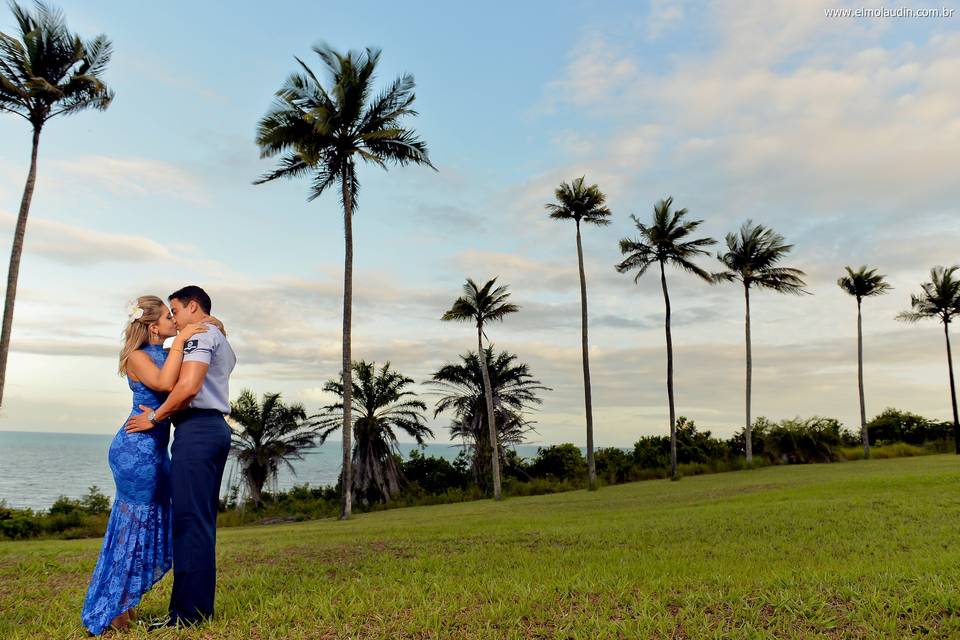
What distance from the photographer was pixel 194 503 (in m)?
5.16

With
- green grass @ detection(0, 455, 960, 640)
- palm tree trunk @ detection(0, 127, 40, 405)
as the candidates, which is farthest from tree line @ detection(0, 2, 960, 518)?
green grass @ detection(0, 455, 960, 640)

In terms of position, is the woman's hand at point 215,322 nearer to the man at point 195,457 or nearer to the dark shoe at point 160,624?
the man at point 195,457

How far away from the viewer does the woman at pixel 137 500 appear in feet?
16.9

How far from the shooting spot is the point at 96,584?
17.0 feet

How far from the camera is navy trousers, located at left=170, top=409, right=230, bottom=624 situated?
5.14 meters

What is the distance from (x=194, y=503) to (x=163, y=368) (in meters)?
1.05

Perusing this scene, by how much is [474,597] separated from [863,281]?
53.5 metres

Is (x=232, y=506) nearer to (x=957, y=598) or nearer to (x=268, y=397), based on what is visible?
(x=268, y=397)

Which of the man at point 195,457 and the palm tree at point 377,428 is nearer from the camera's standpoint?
the man at point 195,457

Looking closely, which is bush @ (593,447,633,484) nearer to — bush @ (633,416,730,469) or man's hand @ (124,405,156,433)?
bush @ (633,416,730,469)

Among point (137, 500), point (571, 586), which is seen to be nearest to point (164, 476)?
point (137, 500)

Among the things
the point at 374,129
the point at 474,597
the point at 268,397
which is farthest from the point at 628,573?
the point at 268,397

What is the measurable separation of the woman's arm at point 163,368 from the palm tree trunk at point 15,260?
815 inches

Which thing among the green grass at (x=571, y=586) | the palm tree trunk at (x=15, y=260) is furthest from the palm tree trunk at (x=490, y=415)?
the green grass at (x=571, y=586)
